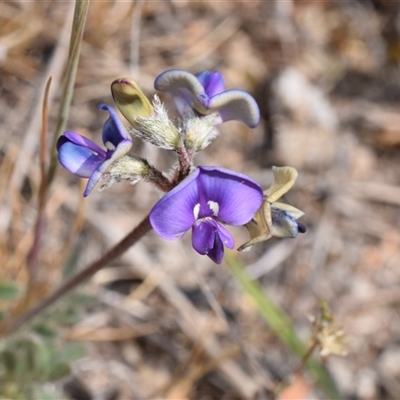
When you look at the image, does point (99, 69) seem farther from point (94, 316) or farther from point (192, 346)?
point (192, 346)

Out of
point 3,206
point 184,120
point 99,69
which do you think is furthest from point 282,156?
point 184,120

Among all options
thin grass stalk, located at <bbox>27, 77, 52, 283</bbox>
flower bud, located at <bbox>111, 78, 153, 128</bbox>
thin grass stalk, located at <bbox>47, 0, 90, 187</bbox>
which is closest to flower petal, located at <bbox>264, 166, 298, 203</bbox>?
flower bud, located at <bbox>111, 78, 153, 128</bbox>

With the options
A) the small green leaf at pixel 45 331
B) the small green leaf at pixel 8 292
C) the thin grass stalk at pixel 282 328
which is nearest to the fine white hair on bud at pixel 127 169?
the small green leaf at pixel 8 292

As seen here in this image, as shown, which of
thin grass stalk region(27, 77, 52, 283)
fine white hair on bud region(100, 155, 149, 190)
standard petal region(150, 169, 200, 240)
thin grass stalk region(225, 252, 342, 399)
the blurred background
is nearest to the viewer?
standard petal region(150, 169, 200, 240)

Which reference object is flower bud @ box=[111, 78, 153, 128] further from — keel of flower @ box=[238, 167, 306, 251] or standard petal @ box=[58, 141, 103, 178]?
keel of flower @ box=[238, 167, 306, 251]

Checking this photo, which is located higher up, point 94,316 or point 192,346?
point 94,316

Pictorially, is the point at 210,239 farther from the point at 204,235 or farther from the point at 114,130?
the point at 114,130

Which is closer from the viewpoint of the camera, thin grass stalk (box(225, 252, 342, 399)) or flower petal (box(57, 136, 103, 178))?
flower petal (box(57, 136, 103, 178))
